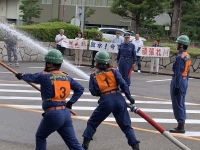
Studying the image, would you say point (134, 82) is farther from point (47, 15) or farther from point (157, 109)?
point (47, 15)

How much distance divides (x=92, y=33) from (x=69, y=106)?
19386 mm

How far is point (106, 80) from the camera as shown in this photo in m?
7.90

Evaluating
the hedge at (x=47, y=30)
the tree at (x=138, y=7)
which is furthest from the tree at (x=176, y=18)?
the hedge at (x=47, y=30)

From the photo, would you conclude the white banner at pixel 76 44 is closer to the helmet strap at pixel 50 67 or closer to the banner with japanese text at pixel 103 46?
the banner with japanese text at pixel 103 46

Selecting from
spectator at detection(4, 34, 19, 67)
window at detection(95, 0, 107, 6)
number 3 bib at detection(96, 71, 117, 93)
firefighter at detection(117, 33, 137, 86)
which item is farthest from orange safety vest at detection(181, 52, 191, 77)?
window at detection(95, 0, 107, 6)

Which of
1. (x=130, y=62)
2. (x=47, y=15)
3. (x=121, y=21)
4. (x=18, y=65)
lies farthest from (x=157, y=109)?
(x=47, y=15)

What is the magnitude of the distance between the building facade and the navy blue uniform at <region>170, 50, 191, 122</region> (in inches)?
1686

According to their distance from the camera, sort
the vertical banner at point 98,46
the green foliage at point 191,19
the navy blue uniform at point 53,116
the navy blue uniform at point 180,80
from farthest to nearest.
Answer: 1. the green foliage at point 191,19
2. the vertical banner at point 98,46
3. the navy blue uniform at point 180,80
4. the navy blue uniform at point 53,116

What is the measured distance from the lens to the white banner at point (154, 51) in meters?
21.4

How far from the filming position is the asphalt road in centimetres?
865

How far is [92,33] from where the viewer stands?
2622 cm

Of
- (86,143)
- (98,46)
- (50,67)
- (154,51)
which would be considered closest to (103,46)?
(98,46)

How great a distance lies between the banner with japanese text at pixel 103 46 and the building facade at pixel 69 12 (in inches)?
1176

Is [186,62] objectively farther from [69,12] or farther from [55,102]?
[69,12]
